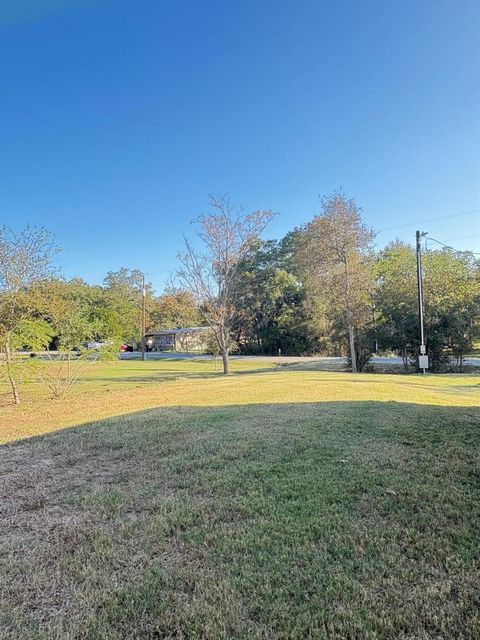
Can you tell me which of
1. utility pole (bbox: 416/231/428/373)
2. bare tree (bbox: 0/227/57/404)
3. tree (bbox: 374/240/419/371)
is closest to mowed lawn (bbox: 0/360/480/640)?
bare tree (bbox: 0/227/57/404)

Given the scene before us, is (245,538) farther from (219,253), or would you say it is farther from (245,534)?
(219,253)

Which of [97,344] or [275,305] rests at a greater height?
[275,305]

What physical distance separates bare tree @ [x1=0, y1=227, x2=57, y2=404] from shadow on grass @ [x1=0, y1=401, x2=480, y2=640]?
5996mm

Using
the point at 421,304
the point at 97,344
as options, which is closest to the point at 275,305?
the point at 421,304

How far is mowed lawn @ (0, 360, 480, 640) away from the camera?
5.70ft

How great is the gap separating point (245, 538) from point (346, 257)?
61.5ft

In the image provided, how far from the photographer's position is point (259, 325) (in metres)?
38.9

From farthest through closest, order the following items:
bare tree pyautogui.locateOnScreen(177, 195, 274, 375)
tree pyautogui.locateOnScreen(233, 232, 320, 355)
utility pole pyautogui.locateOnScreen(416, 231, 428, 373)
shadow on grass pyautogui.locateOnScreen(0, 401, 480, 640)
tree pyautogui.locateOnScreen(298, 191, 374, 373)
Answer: tree pyautogui.locateOnScreen(233, 232, 320, 355)
tree pyautogui.locateOnScreen(298, 191, 374, 373)
bare tree pyautogui.locateOnScreen(177, 195, 274, 375)
utility pole pyautogui.locateOnScreen(416, 231, 428, 373)
shadow on grass pyautogui.locateOnScreen(0, 401, 480, 640)

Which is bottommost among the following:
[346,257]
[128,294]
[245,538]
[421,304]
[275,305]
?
[245,538]

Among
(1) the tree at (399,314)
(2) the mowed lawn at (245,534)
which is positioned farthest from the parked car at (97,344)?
(1) the tree at (399,314)

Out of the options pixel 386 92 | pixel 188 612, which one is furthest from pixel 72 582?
pixel 386 92

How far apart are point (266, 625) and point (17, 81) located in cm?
1476

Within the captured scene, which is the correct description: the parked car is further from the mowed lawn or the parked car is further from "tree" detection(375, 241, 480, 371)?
"tree" detection(375, 241, 480, 371)

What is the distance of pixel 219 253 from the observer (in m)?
18.9
